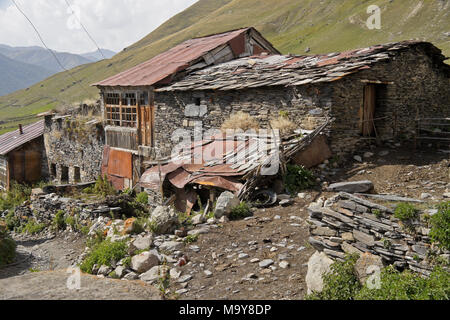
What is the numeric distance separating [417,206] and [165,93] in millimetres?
11138

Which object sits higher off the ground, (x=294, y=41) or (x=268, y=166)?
(x=294, y=41)

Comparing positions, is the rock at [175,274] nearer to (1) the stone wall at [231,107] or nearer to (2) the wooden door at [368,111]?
(1) the stone wall at [231,107]

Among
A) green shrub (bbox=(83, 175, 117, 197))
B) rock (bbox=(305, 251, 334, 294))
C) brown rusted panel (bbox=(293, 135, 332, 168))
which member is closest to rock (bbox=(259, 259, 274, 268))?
rock (bbox=(305, 251, 334, 294))

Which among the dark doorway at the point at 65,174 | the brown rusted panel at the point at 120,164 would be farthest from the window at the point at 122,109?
the dark doorway at the point at 65,174

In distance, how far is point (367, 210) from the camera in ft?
17.2

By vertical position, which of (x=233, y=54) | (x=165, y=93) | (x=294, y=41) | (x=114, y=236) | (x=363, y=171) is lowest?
(x=114, y=236)

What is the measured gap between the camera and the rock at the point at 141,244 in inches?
285

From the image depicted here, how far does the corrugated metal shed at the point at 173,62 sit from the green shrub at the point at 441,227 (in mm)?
11900

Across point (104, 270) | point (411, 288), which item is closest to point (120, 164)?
point (104, 270)

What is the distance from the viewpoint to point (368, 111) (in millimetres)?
11453

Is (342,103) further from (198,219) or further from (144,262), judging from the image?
(144,262)
